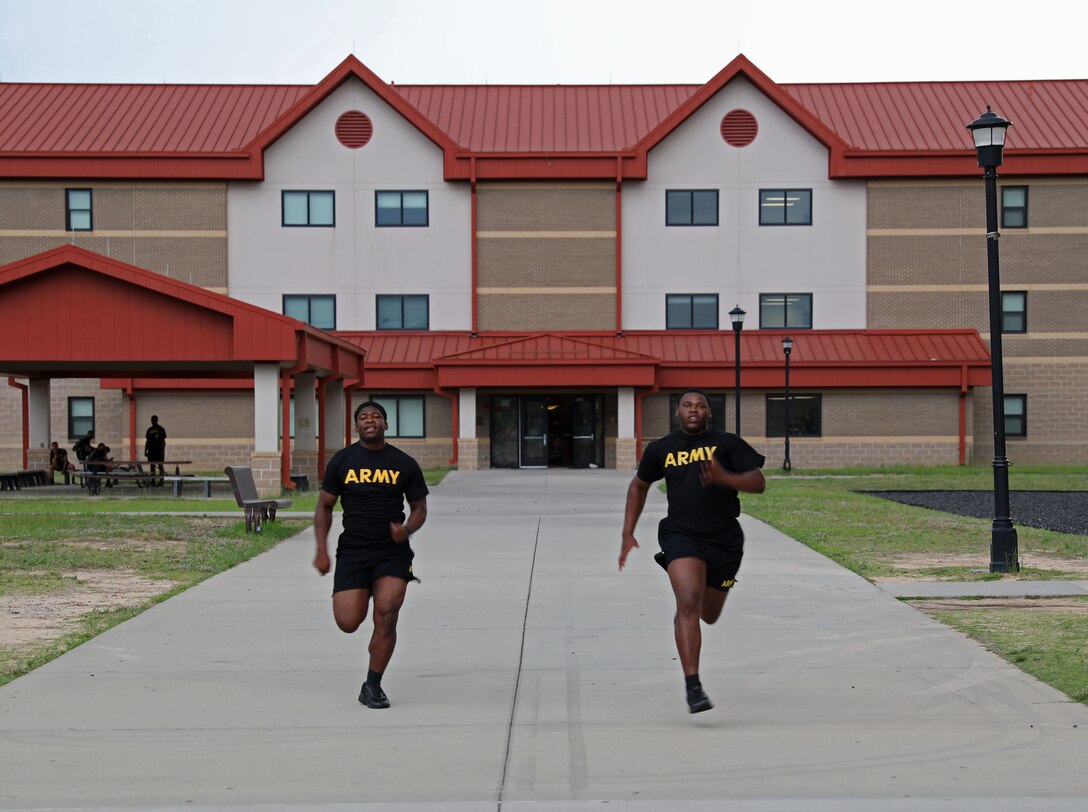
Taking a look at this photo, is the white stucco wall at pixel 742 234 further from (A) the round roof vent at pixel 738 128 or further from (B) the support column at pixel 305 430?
(B) the support column at pixel 305 430

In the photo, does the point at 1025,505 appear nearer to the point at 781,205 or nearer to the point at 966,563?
the point at 966,563

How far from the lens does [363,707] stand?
26.6 ft

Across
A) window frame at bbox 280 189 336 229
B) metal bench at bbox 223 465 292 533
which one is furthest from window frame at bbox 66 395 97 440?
metal bench at bbox 223 465 292 533

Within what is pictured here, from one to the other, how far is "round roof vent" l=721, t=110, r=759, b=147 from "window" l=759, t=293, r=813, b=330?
16.2 feet

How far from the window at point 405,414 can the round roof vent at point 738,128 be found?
12.8 meters

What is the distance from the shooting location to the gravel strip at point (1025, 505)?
21659 millimetres

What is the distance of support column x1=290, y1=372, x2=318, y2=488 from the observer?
32.3 m

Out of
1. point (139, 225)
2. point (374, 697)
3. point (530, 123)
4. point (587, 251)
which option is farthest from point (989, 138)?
point (139, 225)

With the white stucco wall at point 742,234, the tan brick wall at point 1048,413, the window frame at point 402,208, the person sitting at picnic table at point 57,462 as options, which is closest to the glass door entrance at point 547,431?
the white stucco wall at point 742,234

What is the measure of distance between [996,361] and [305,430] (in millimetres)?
20576

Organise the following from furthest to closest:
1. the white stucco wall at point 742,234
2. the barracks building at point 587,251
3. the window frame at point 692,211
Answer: the window frame at point 692,211 < the white stucco wall at point 742,234 < the barracks building at point 587,251

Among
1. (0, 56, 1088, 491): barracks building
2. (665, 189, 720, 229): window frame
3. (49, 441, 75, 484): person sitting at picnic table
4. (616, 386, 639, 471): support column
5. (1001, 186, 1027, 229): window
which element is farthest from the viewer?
(665, 189, 720, 229): window frame

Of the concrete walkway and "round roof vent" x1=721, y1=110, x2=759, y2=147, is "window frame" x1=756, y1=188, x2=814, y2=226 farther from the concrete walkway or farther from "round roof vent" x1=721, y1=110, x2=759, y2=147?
the concrete walkway

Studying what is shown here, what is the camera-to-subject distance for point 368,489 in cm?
823
